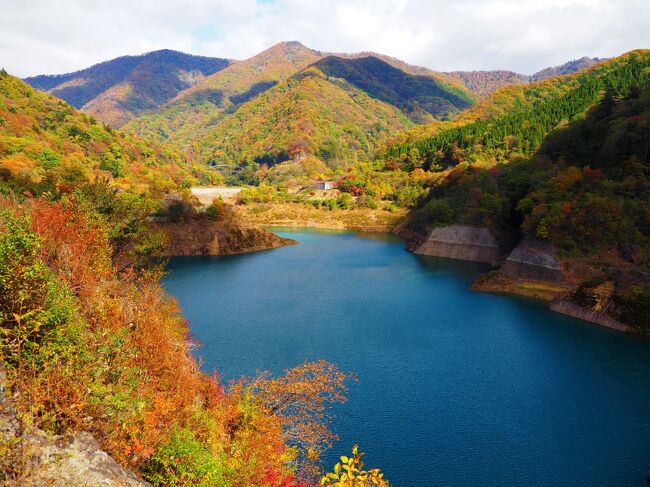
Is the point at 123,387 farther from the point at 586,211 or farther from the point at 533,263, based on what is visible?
the point at 586,211

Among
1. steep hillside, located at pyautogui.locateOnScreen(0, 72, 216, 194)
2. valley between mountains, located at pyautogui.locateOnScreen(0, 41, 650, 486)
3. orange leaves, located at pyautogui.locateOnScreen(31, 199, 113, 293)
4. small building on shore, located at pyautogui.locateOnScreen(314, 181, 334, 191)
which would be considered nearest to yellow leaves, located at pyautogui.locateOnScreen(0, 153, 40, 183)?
steep hillside, located at pyautogui.locateOnScreen(0, 72, 216, 194)

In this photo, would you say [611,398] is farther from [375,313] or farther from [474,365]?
[375,313]

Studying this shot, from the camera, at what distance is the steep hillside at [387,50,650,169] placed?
3863 inches

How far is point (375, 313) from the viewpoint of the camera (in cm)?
4038

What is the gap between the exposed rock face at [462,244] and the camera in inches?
2431

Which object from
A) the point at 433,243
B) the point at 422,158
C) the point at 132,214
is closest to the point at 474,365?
the point at 132,214

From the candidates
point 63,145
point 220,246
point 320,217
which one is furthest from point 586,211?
point 63,145

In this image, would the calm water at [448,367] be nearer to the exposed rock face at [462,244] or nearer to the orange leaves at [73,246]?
the orange leaves at [73,246]

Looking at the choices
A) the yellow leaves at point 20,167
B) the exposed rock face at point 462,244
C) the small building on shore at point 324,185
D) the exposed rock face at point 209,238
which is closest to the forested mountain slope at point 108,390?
the yellow leaves at point 20,167

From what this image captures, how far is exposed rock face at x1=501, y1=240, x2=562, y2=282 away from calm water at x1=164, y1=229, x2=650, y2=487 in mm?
5279

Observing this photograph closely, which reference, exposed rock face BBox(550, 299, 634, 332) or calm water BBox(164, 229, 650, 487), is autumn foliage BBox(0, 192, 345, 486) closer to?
calm water BBox(164, 229, 650, 487)

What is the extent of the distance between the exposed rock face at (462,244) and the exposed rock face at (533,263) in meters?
8.26

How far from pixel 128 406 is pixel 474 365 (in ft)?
75.8

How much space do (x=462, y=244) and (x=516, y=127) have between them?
52931 millimetres
